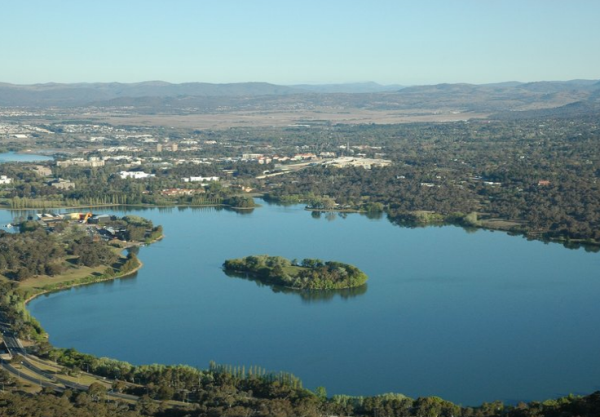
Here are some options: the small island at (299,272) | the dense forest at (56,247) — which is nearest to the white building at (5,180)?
the dense forest at (56,247)

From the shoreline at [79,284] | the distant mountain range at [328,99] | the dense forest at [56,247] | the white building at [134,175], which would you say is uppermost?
the dense forest at [56,247]

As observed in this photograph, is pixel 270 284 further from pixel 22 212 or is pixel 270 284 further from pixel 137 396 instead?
pixel 22 212

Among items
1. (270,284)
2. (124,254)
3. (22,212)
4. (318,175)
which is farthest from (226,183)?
(270,284)

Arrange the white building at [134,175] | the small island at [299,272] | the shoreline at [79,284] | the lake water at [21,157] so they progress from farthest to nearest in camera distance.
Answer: the lake water at [21,157] → the white building at [134,175] → the small island at [299,272] → the shoreline at [79,284]

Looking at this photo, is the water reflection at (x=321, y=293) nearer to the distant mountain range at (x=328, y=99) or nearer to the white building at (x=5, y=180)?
the white building at (x=5, y=180)

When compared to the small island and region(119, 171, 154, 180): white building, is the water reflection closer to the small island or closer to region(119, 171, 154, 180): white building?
the small island

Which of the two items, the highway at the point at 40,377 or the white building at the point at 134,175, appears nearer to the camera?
the highway at the point at 40,377

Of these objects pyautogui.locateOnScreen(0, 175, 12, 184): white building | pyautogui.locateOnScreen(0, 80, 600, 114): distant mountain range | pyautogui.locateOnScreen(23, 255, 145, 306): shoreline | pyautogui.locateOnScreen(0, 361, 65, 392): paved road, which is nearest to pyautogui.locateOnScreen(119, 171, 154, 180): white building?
pyautogui.locateOnScreen(0, 175, 12, 184): white building
